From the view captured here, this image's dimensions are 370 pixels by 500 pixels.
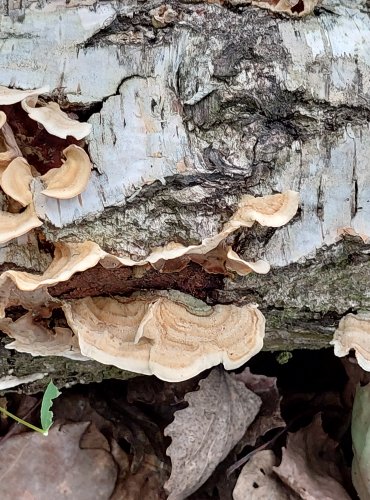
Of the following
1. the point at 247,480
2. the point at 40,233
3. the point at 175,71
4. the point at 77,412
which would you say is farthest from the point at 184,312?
the point at 77,412

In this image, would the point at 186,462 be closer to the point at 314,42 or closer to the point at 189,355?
the point at 189,355

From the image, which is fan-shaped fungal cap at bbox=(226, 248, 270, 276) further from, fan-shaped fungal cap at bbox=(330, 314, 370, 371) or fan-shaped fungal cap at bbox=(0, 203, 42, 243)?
fan-shaped fungal cap at bbox=(0, 203, 42, 243)

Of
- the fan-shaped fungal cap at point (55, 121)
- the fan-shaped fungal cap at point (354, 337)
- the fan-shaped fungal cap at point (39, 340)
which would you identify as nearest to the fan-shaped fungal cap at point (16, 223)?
the fan-shaped fungal cap at point (55, 121)

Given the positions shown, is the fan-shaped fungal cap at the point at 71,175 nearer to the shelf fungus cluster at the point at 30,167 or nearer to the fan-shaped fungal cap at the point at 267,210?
the shelf fungus cluster at the point at 30,167

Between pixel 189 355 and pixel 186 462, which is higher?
pixel 189 355

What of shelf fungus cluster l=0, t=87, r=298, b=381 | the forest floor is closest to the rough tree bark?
shelf fungus cluster l=0, t=87, r=298, b=381

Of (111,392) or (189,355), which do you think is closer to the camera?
(189,355)

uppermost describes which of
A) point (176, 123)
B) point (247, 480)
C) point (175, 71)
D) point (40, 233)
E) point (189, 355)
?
point (175, 71)
